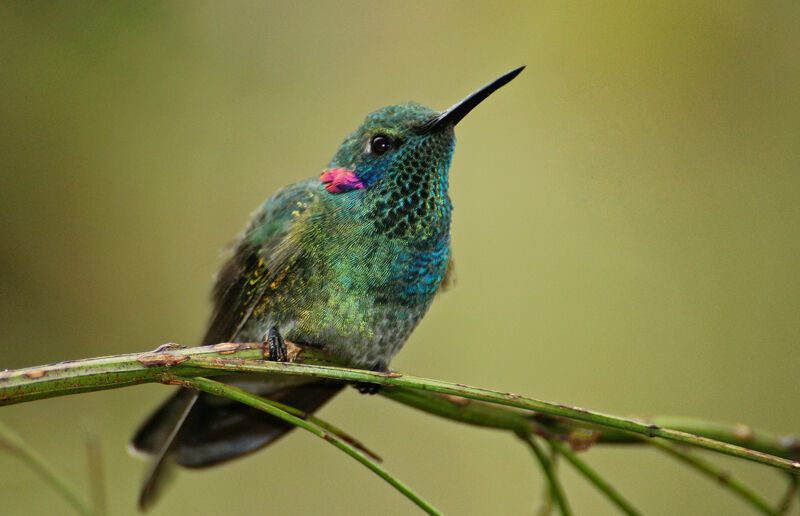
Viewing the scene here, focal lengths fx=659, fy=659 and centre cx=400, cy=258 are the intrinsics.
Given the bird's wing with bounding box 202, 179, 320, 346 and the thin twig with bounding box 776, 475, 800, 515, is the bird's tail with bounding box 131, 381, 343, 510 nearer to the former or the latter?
the bird's wing with bounding box 202, 179, 320, 346

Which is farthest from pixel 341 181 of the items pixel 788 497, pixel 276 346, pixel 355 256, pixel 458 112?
pixel 788 497

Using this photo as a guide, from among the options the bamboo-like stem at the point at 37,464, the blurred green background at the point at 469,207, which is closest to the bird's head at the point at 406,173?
the bamboo-like stem at the point at 37,464

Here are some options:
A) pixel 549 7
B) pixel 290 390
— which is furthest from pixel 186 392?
pixel 549 7

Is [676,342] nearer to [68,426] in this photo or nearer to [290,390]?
[290,390]

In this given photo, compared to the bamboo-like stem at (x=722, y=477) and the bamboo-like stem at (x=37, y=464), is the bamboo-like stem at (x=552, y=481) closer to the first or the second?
the bamboo-like stem at (x=722, y=477)

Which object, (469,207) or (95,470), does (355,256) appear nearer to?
(95,470)

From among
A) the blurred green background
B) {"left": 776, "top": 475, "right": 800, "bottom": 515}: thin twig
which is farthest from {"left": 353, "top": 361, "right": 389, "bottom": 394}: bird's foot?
the blurred green background
